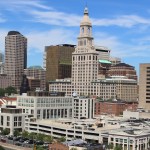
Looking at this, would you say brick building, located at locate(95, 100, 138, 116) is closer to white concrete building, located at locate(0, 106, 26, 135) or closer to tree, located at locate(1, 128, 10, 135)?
white concrete building, located at locate(0, 106, 26, 135)

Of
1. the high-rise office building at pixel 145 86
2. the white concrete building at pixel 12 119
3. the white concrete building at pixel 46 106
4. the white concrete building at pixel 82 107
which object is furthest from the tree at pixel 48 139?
the high-rise office building at pixel 145 86

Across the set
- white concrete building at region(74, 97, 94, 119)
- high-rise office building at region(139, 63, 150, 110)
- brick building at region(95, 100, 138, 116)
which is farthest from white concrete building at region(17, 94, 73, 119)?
high-rise office building at region(139, 63, 150, 110)

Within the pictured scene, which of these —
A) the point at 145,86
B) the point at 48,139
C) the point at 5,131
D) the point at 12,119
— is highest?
the point at 145,86

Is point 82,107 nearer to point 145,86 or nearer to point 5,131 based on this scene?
point 145,86

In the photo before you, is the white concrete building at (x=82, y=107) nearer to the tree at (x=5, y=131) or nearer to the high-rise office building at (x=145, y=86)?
the high-rise office building at (x=145, y=86)

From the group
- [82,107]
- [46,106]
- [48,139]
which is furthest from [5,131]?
[82,107]

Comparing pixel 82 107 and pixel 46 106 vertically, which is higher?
pixel 46 106

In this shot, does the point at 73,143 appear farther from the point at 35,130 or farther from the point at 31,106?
the point at 31,106

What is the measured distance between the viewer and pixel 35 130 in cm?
13338

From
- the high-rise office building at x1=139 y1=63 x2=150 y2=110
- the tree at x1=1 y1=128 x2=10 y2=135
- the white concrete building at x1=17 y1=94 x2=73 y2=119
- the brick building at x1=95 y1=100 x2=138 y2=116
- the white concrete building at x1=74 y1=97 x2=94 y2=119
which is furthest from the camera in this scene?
the brick building at x1=95 y1=100 x2=138 y2=116

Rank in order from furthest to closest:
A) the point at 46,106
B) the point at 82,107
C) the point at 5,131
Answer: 1. the point at 82,107
2. the point at 46,106
3. the point at 5,131

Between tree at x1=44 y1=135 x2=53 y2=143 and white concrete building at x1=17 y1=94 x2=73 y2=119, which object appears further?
white concrete building at x1=17 y1=94 x2=73 y2=119

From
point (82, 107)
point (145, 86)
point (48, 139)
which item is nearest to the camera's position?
point (48, 139)

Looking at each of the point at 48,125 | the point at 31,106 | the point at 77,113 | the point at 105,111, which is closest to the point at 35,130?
the point at 48,125
